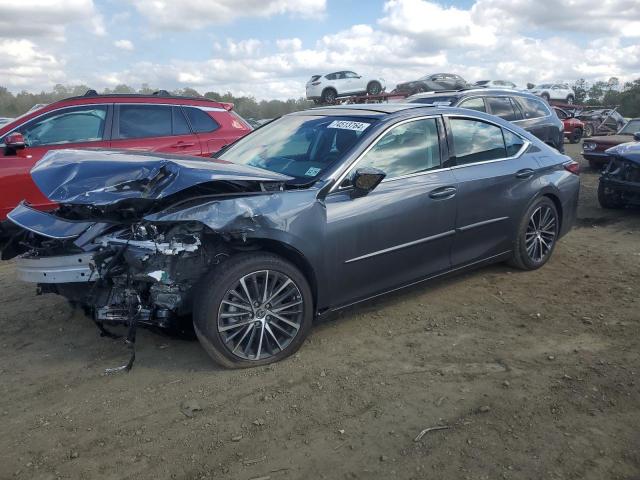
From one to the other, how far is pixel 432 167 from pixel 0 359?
351cm

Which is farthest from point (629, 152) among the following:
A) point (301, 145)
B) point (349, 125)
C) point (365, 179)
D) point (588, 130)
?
point (588, 130)

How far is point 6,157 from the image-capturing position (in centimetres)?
620

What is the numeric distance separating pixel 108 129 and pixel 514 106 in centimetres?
686

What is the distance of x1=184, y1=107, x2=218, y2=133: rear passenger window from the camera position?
7480 millimetres

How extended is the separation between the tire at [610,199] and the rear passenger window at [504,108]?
2.03 meters

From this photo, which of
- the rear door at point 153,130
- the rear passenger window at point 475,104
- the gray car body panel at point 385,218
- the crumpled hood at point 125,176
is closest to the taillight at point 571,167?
the gray car body panel at point 385,218

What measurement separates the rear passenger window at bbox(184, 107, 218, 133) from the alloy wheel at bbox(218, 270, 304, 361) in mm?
4544

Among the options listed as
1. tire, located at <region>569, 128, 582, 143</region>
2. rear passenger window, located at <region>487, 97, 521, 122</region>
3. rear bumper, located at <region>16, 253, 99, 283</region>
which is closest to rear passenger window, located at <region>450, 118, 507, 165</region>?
rear bumper, located at <region>16, 253, 99, 283</region>

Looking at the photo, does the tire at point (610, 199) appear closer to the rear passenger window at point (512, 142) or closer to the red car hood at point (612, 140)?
the red car hood at point (612, 140)

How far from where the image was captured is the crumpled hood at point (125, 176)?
3355mm

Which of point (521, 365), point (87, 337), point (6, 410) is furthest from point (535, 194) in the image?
point (6, 410)

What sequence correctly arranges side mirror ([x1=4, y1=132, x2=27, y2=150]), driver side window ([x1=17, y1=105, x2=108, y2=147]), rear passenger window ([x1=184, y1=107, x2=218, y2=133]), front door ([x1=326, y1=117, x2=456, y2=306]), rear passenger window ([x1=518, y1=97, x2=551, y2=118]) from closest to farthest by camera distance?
front door ([x1=326, y1=117, x2=456, y2=306])
side mirror ([x1=4, y1=132, x2=27, y2=150])
driver side window ([x1=17, y1=105, x2=108, y2=147])
rear passenger window ([x1=184, y1=107, x2=218, y2=133])
rear passenger window ([x1=518, y1=97, x2=551, y2=118])

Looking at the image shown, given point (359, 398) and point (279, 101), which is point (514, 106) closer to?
point (359, 398)

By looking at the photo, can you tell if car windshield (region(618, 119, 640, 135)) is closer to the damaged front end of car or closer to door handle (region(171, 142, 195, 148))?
door handle (region(171, 142, 195, 148))
